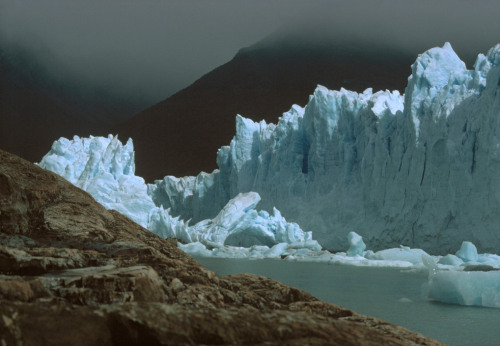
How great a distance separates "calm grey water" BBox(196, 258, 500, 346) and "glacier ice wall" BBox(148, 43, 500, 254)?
4909mm

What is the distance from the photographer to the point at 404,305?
27.9 feet

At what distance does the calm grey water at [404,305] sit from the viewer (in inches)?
254

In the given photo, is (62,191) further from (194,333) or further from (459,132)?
(459,132)

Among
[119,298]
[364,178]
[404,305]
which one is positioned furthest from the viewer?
[364,178]

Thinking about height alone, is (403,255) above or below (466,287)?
above

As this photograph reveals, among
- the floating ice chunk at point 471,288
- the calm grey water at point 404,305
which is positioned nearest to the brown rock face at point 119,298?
the calm grey water at point 404,305

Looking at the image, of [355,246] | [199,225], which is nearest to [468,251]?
[355,246]

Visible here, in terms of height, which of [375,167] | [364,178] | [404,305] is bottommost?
[404,305]

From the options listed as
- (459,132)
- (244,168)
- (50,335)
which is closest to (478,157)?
(459,132)

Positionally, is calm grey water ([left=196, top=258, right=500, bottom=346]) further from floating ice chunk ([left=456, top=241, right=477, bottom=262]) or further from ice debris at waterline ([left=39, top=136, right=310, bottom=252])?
ice debris at waterline ([left=39, top=136, right=310, bottom=252])

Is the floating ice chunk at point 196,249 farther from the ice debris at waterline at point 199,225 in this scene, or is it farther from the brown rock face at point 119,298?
the brown rock face at point 119,298

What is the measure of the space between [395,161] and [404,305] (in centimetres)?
1253

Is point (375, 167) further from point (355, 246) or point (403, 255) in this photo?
point (403, 255)

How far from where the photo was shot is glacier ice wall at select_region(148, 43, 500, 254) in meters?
17.0
